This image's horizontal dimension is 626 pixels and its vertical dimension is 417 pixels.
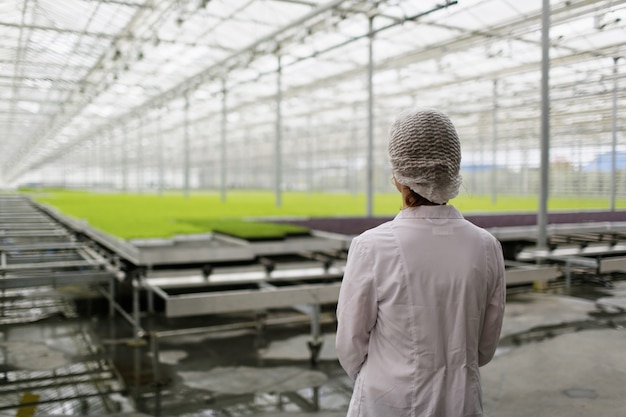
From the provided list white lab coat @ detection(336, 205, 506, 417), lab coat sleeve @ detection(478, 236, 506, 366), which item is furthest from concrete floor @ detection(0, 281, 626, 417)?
white lab coat @ detection(336, 205, 506, 417)

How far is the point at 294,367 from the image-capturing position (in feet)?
19.0

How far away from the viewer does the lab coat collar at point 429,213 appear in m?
1.76

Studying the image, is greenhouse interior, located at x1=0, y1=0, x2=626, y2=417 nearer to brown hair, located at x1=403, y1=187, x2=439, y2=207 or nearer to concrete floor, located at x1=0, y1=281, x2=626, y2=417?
concrete floor, located at x1=0, y1=281, x2=626, y2=417

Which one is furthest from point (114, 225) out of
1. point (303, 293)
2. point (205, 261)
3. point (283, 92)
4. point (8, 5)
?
point (283, 92)

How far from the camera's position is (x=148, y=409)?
15.3 ft

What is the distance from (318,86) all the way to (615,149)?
55.8 ft

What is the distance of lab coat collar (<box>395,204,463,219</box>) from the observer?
5.79 feet

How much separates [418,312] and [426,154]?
19.0 inches

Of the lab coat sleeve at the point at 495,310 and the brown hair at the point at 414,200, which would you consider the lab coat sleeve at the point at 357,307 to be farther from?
the lab coat sleeve at the point at 495,310

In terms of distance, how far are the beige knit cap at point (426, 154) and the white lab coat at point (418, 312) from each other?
0.08 m

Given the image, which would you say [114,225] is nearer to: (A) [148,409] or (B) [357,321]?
(A) [148,409]

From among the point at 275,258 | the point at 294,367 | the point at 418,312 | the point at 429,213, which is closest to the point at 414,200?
the point at 429,213

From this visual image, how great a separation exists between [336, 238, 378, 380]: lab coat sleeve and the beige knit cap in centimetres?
27

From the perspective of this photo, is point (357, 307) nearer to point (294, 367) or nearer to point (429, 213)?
point (429, 213)
